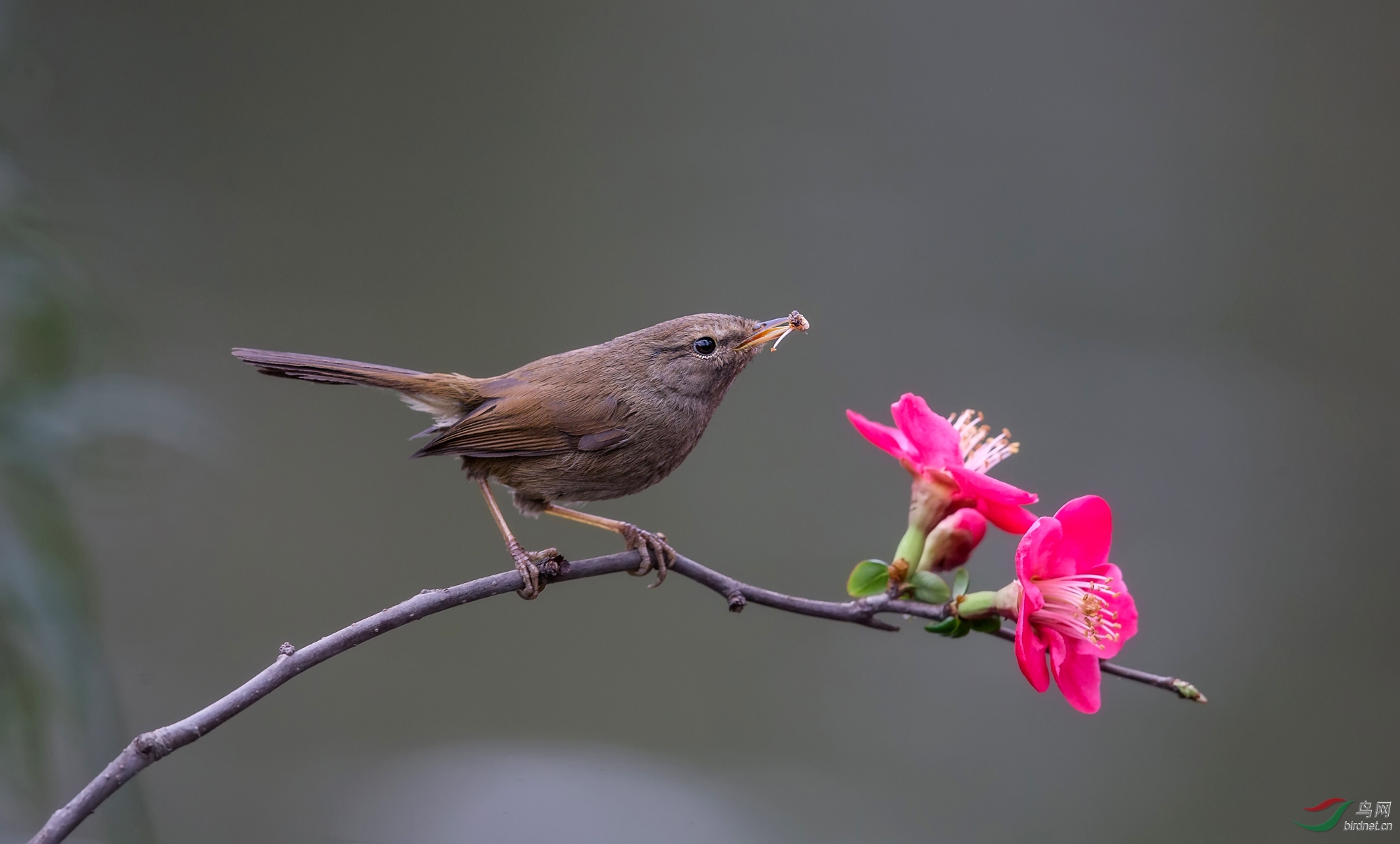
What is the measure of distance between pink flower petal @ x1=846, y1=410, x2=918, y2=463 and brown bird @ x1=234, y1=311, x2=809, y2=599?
0.55ft

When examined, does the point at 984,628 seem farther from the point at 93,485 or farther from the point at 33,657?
the point at 93,485

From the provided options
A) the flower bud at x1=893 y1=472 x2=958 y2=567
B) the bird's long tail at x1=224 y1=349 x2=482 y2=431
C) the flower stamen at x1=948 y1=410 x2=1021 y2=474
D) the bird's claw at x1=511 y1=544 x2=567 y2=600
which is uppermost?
the bird's long tail at x1=224 y1=349 x2=482 y2=431

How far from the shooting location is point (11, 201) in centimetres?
170

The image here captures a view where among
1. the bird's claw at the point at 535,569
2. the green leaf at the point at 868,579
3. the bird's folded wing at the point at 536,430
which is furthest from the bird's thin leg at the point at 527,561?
the green leaf at the point at 868,579

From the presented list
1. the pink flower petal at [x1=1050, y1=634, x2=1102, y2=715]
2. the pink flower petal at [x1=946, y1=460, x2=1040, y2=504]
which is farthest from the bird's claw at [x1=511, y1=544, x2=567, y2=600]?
the pink flower petal at [x1=1050, y1=634, x2=1102, y2=715]

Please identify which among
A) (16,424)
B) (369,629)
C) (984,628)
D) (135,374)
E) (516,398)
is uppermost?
(135,374)

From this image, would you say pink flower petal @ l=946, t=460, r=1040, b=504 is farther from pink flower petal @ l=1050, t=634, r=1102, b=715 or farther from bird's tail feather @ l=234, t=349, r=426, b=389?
bird's tail feather @ l=234, t=349, r=426, b=389

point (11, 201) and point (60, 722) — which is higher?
point (11, 201)

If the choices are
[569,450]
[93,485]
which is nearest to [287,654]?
[569,450]

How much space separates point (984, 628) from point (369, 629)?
2.44 feet

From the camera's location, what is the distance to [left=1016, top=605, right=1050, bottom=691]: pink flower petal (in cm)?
99

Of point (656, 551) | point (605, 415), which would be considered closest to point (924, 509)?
point (656, 551)
